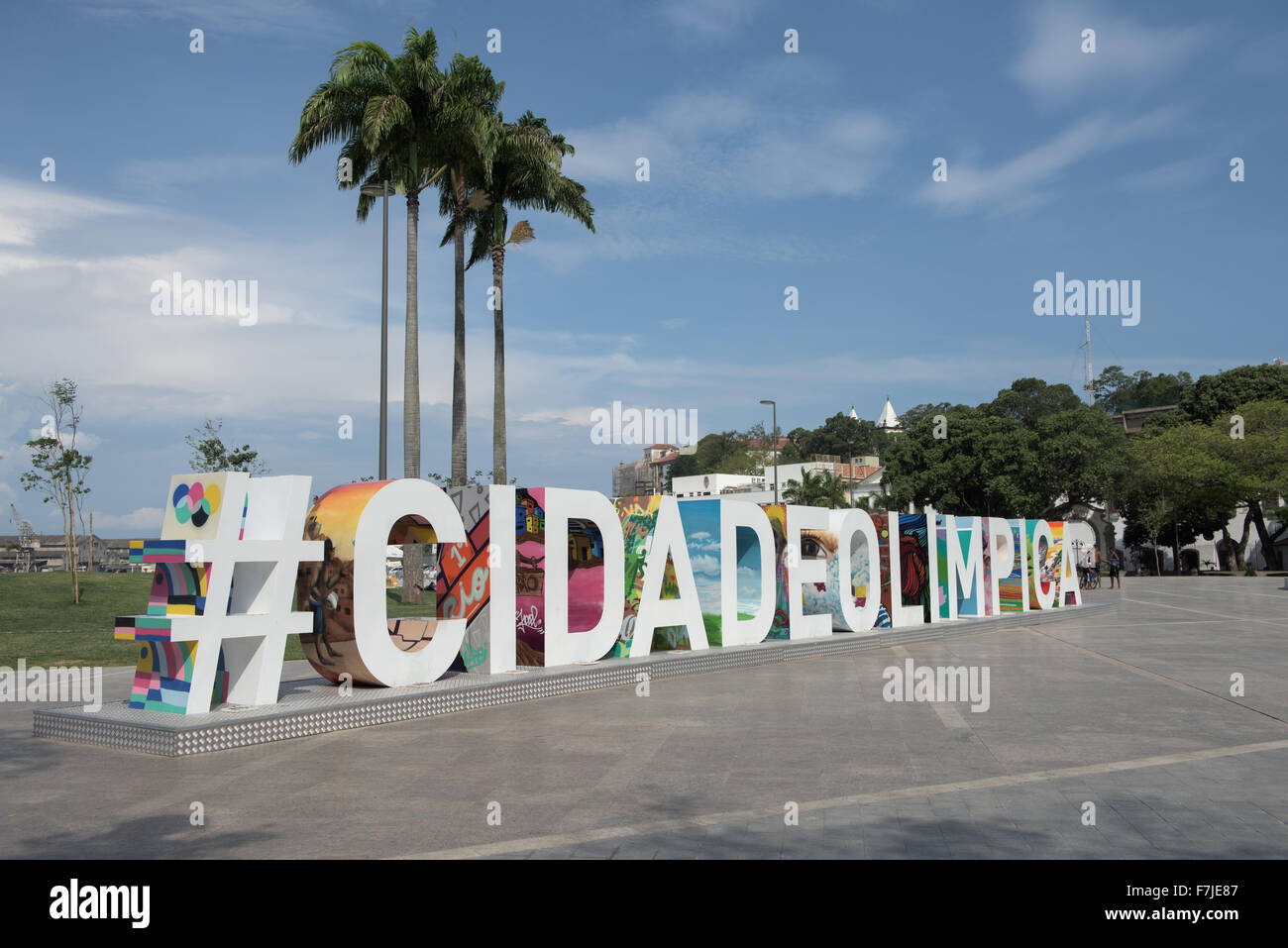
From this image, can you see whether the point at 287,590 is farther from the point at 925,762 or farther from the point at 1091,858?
the point at 1091,858

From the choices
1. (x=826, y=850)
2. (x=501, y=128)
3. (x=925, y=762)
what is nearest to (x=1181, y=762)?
(x=925, y=762)

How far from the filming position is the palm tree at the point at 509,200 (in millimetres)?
28453

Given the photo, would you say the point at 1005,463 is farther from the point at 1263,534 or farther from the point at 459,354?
the point at 459,354

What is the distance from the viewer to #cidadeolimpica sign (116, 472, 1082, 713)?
1026 cm

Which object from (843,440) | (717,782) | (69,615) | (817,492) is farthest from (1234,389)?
(717,782)

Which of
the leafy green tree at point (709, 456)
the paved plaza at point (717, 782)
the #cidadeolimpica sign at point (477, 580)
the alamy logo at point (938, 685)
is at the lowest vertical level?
the alamy logo at point (938, 685)

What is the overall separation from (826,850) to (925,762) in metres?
2.93

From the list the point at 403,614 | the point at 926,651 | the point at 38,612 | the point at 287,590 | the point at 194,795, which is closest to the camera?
the point at 194,795

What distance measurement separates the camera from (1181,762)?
8.35 m

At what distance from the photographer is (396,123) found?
24.2 meters

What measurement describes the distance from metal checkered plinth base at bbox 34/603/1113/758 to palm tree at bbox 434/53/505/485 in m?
13.3

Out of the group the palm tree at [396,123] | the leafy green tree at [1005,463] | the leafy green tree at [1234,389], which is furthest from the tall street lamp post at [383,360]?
the leafy green tree at [1234,389]
